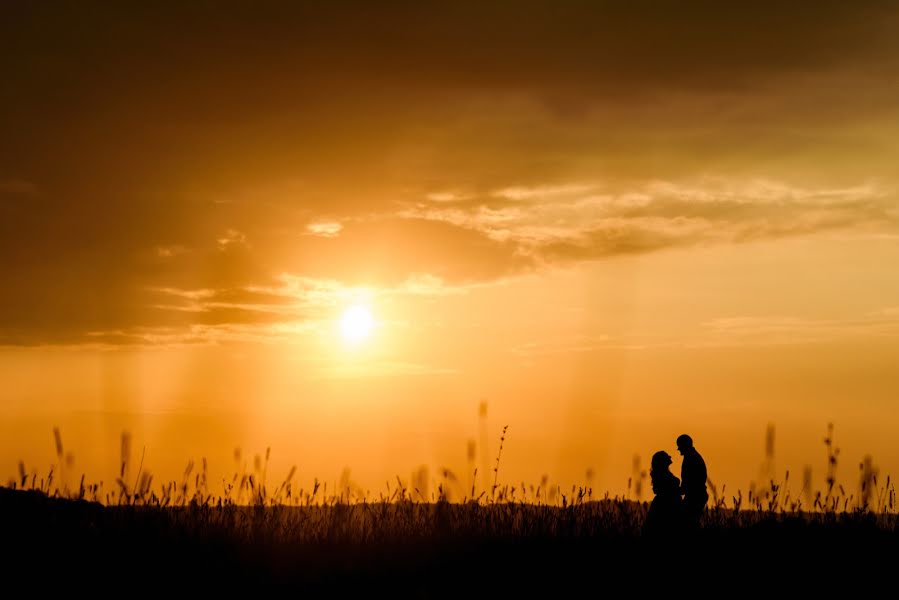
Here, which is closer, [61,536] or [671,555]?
[671,555]

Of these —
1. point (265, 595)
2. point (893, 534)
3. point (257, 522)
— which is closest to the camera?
point (265, 595)

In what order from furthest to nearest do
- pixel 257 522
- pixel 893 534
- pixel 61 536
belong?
pixel 893 534 → pixel 257 522 → pixel 61 536

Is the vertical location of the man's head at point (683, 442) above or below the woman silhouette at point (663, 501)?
above

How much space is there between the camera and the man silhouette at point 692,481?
1243 cm

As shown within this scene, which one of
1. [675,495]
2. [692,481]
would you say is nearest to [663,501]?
[675,495]

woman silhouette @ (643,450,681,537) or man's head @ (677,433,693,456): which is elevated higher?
man's head @ (677,433,693,456)

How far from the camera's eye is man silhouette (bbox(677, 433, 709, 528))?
12430 mm

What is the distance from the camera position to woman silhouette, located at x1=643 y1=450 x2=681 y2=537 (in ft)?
40.3

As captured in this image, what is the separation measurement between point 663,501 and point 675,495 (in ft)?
0.65

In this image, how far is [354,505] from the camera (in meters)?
15.8

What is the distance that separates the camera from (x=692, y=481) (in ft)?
41.5

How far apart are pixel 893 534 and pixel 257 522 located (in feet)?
33.4

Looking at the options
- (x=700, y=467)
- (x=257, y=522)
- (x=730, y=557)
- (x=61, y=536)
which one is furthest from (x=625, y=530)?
(x=61, y=536)

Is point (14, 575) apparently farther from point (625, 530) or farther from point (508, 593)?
point (625, 530)
